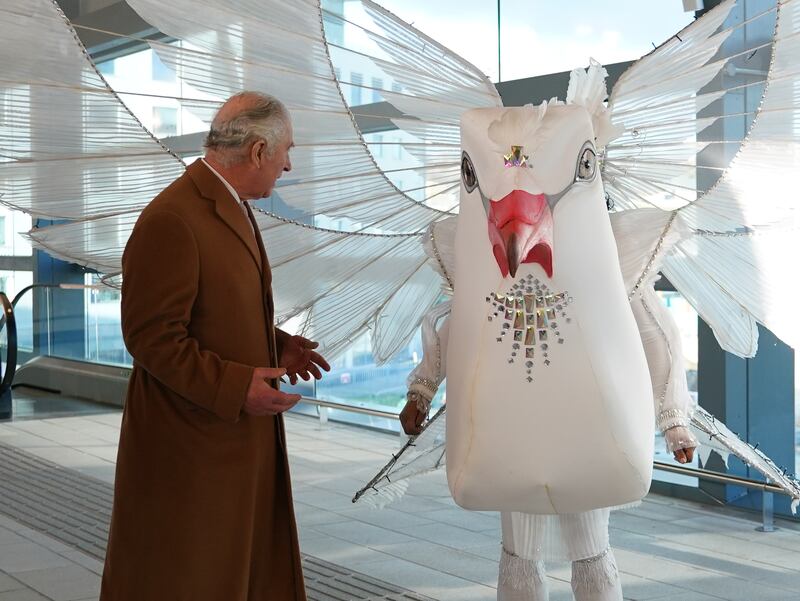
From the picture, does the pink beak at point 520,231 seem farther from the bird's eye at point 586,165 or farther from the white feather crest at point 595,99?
the white feather crest at point 595,99

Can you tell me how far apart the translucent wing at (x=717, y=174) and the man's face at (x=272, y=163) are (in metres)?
0.70

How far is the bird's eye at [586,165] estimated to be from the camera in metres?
1.85

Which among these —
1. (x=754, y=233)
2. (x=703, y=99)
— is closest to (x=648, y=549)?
(x=754, y=233)

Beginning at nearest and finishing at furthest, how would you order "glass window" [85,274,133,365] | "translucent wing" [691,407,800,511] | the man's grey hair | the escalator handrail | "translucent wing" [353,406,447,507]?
the man's grey hair, "translucent wing" [691,407,800,511], "translucent wing" [353,406,447,507], the escalator handrail, "glass window" [85,274,133,365]

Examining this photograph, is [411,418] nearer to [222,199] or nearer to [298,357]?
[298,357]

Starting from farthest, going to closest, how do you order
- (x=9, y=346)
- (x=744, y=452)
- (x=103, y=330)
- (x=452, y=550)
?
(x=103, y=330)
(x=9, y=346)
(x=452, y=550)
(x=744, y=452)

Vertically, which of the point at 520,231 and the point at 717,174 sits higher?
the point at 717,174

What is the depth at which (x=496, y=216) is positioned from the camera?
178cm

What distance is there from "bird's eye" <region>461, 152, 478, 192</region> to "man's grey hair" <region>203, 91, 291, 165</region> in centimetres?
39

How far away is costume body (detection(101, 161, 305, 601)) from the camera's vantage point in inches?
74.6

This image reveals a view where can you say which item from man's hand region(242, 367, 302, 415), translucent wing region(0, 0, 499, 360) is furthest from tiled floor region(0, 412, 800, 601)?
man's hand region(242, 367, 302, 415)

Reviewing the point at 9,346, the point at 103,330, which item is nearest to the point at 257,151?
the point at 9,346

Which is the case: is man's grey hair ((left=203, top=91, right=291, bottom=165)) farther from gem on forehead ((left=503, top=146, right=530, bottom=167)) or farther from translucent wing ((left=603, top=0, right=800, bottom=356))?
translucent wing ((left=603, top=0, right=800, bottom=356))

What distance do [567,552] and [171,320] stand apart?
960 mm
